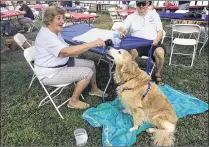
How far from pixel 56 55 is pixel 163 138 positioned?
1796mm

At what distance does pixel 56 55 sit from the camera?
341 cm

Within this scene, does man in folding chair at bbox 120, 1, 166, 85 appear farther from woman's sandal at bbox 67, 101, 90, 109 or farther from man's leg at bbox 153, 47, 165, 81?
woman's sandal at bbox 67, 101, 90, 109

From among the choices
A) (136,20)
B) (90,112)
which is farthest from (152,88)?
(136,20)

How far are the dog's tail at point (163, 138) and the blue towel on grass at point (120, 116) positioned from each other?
306 mm

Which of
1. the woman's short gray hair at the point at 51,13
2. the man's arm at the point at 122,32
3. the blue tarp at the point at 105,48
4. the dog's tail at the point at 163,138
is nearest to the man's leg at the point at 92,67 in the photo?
the blue tarp at the point at 105,48

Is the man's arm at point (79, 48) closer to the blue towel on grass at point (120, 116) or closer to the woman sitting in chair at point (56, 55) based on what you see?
the woman sitting in chair at point (56, 55)

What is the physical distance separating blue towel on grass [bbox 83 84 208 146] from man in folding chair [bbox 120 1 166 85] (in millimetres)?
643

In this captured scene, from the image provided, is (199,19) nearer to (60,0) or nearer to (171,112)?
(171,112)

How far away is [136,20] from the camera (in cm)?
489

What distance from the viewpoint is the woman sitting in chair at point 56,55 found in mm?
3383

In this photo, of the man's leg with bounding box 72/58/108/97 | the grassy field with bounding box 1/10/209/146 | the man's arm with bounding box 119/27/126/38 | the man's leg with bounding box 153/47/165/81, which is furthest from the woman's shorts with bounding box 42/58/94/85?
the man's leg with bounding box 153/47/165/81

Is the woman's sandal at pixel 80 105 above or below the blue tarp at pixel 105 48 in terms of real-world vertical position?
below

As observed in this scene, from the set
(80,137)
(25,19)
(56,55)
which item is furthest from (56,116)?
(25,19)

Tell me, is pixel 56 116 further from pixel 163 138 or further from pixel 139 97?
pixel 163 138
